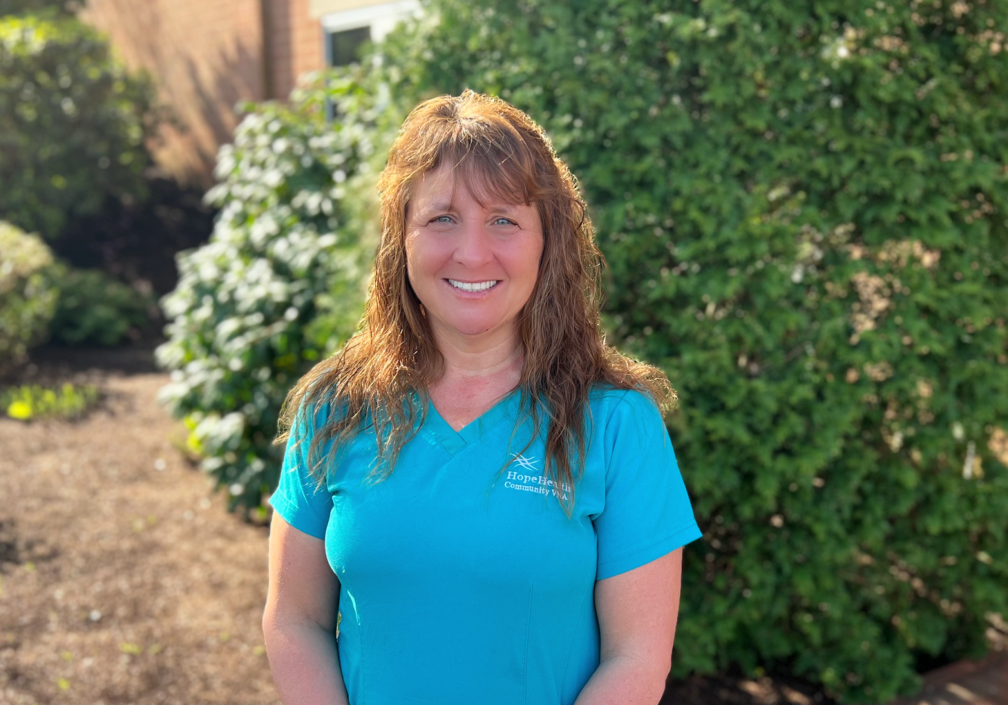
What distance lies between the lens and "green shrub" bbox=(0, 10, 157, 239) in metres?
11.0

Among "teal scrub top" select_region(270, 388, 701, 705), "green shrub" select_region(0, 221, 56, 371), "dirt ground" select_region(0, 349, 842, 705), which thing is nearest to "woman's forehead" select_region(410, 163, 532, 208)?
"teal scrub top" select_region(270, 388, 701, 705)

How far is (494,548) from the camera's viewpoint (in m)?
1.59

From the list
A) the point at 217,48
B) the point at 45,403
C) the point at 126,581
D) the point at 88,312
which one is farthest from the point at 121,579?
the point at 217,48

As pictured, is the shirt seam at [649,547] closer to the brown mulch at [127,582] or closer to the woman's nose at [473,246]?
the woman's nose at [473,246]

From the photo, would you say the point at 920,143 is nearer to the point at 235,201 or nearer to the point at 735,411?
the point at 735,411

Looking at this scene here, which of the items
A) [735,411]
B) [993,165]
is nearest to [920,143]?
[993,165]

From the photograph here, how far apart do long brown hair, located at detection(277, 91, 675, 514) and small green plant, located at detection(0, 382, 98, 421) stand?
19.4 feet

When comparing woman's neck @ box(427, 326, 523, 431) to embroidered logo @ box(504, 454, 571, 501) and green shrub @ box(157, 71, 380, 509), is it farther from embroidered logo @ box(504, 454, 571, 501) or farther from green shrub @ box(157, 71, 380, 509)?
green shrub @ box(157, 71, 380, 509)

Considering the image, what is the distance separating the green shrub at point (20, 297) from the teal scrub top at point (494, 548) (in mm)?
7651

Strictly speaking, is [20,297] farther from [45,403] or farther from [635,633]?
[635,633]

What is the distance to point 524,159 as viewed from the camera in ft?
5.48

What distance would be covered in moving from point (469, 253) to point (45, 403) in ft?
21.1

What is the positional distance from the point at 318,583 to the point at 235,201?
4.09m

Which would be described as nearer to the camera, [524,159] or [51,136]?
[524,159]
